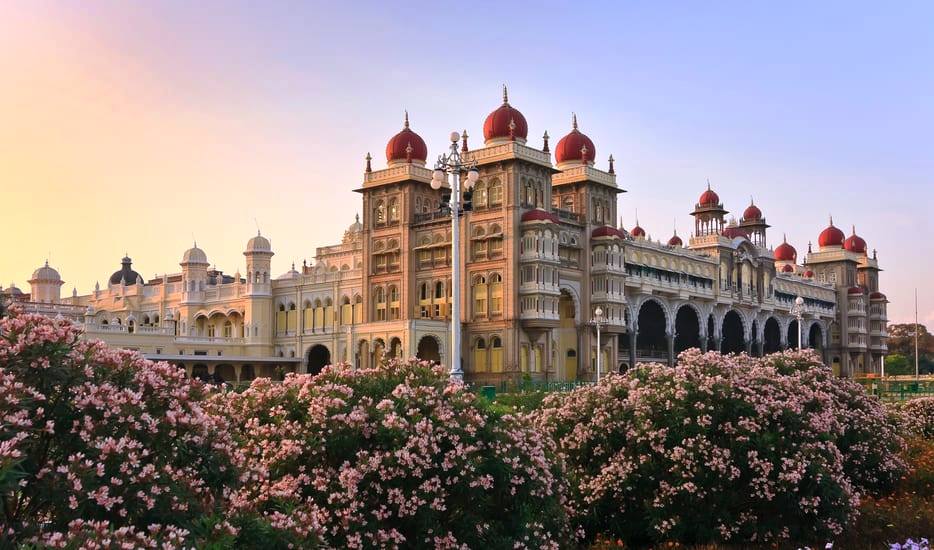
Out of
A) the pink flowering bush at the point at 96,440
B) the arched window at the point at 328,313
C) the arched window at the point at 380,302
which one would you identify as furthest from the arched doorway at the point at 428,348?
the pink flowering bush at the point at 96,440

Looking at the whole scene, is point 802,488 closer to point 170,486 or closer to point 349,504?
point 349,504

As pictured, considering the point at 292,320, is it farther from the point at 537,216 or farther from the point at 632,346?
the point at 632,346

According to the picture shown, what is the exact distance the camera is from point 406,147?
64.1m

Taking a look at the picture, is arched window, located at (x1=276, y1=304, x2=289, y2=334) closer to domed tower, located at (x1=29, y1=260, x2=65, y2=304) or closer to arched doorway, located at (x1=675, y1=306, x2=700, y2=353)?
domed tower, located at (x1=29, y1=260, x2=65, y2=304)

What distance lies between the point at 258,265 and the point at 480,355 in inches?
935

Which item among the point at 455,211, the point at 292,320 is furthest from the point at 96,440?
the point at 292,320

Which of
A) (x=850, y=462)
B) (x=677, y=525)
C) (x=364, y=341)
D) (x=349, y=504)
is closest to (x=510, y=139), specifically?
(x=364, y=341)

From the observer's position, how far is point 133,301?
8331 centimetres

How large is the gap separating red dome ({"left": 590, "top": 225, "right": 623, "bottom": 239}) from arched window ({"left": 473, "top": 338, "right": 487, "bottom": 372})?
421 inches

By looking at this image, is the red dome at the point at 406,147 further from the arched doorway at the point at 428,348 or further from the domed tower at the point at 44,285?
the domed tower at the point at 44,285

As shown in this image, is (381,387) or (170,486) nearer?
(170,486)

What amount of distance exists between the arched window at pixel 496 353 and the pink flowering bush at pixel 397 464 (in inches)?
1788

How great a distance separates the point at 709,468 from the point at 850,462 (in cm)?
558

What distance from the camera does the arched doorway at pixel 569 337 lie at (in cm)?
6138
